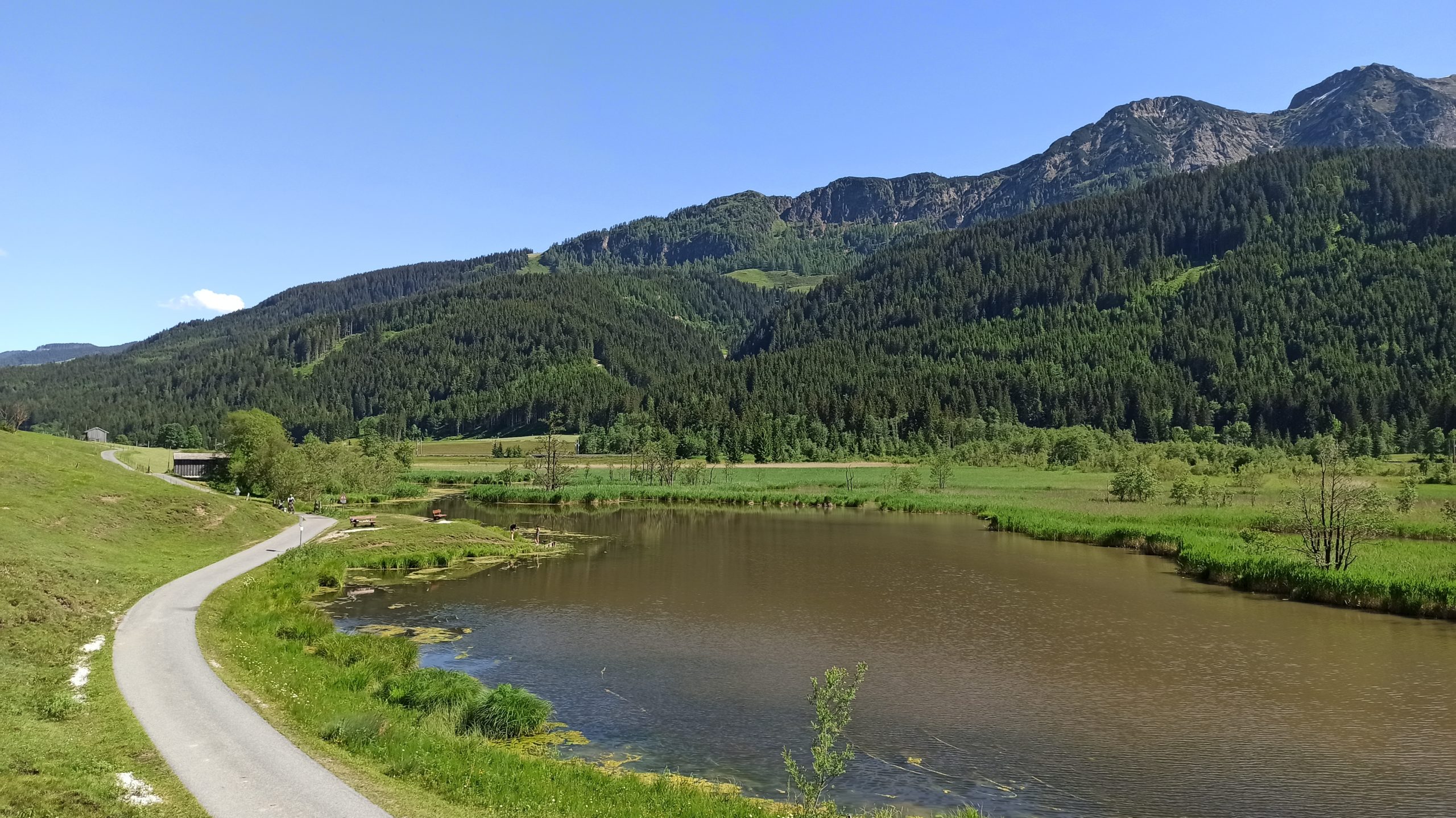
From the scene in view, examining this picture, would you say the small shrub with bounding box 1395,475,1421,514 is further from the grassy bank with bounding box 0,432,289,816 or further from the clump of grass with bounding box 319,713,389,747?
the grassy bank with bounding box 0,432,289,816

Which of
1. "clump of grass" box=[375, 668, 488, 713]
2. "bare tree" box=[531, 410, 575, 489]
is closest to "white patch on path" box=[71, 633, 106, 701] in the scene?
"clump of grass" box=[375, 668, 488, 713]

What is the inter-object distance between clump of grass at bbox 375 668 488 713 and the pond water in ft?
10.5

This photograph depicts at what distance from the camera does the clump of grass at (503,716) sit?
76.5ft

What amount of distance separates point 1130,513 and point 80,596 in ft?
259

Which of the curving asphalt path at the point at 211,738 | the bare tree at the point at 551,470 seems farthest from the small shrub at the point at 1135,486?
the curving asphalt path at the point at 211,738

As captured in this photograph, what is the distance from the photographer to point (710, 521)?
89000 mm

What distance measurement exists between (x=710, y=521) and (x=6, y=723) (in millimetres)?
73593

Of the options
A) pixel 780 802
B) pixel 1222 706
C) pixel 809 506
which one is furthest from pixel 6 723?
pixel 809 506

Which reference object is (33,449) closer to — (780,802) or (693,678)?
(693,678)

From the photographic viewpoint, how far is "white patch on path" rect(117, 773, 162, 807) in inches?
547

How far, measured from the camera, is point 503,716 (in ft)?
77.3

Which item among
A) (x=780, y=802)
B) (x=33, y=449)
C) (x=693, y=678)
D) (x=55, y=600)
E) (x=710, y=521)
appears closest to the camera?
(x=780, y=802)

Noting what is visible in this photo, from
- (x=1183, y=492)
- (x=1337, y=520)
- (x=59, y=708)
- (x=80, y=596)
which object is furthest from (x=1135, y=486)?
(x=59, y=708)

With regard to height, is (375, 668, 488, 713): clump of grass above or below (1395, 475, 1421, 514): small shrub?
below
